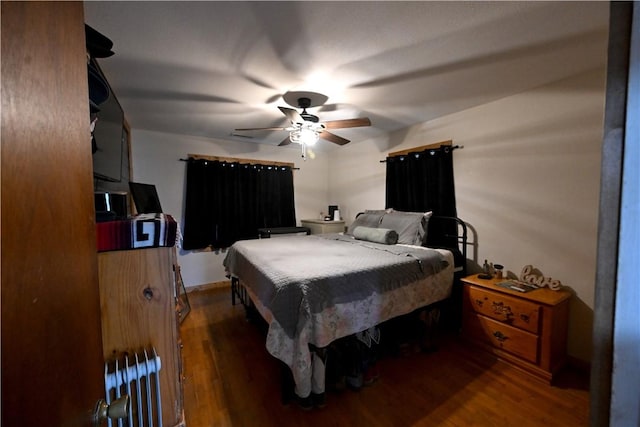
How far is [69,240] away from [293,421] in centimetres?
162

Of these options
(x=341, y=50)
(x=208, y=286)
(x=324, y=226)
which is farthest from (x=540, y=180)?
(x=208, y=286)

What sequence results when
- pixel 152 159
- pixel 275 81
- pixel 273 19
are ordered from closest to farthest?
1. pixel 273 19
2. pixel 275 81
3. pixel 152 159

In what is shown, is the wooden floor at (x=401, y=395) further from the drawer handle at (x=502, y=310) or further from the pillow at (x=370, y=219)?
the pillow at (x=370, y=219)

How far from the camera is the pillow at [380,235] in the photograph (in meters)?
→ 2.84

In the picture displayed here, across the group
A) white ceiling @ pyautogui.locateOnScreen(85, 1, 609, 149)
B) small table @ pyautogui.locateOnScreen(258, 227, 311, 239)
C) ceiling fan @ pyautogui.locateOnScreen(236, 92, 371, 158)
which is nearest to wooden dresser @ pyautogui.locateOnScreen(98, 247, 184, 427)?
white ceiling @ pyautogui.locateOnScreen(85, 1, 609, 149)

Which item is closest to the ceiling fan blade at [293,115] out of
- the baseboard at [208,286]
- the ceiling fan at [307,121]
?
the ceiling fan at [307,121]

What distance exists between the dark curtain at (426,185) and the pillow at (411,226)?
0.79ft

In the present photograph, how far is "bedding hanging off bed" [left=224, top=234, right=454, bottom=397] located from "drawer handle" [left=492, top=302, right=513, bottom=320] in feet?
1.37

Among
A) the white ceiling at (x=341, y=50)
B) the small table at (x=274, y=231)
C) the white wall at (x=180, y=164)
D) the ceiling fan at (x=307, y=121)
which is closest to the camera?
the white ceiling at (x=341, y=50)

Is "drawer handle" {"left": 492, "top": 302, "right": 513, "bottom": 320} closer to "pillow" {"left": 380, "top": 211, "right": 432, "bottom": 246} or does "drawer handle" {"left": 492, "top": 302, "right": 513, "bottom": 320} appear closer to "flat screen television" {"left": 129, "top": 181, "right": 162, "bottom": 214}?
"pillow" {"left": 380, "top": 211, "right": 432, "bottom": 246}

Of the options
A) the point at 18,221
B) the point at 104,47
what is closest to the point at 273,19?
the point at 104,47

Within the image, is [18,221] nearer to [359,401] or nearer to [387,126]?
[359,401]

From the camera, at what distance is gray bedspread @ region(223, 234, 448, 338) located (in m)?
1.56

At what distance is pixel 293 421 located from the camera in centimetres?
152
